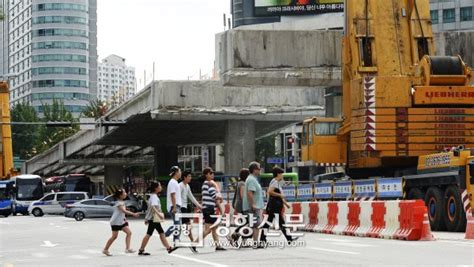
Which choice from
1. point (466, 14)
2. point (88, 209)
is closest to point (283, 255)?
point (88, 209)

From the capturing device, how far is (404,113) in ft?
98.6

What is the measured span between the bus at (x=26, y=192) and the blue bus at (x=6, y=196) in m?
6.02

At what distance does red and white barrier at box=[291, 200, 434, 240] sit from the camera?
23.3m

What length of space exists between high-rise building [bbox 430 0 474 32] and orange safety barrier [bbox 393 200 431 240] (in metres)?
82.3

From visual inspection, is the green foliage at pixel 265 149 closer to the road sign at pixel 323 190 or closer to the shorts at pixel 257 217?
the road sign at pixel 323 190

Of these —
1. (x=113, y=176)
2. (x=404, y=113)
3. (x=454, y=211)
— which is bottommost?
(x=454, y=211)

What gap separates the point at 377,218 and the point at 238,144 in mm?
31576

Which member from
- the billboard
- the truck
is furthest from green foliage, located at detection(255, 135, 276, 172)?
the truck

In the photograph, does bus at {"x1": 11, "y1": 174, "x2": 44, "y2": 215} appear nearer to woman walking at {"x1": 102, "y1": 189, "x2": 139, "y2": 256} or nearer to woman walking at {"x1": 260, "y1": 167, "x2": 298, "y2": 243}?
woman walking at {"x1": 102, "y1": 189, "x2": 139, "y2": 256}

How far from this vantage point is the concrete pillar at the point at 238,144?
5684 centimetres

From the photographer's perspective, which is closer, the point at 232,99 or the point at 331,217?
the point at 331,217

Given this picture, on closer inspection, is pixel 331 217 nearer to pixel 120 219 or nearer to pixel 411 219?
pixel 411 219

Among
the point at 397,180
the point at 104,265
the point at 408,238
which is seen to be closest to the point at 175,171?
the point at 104,265

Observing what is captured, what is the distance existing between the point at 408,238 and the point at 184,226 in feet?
18.0
